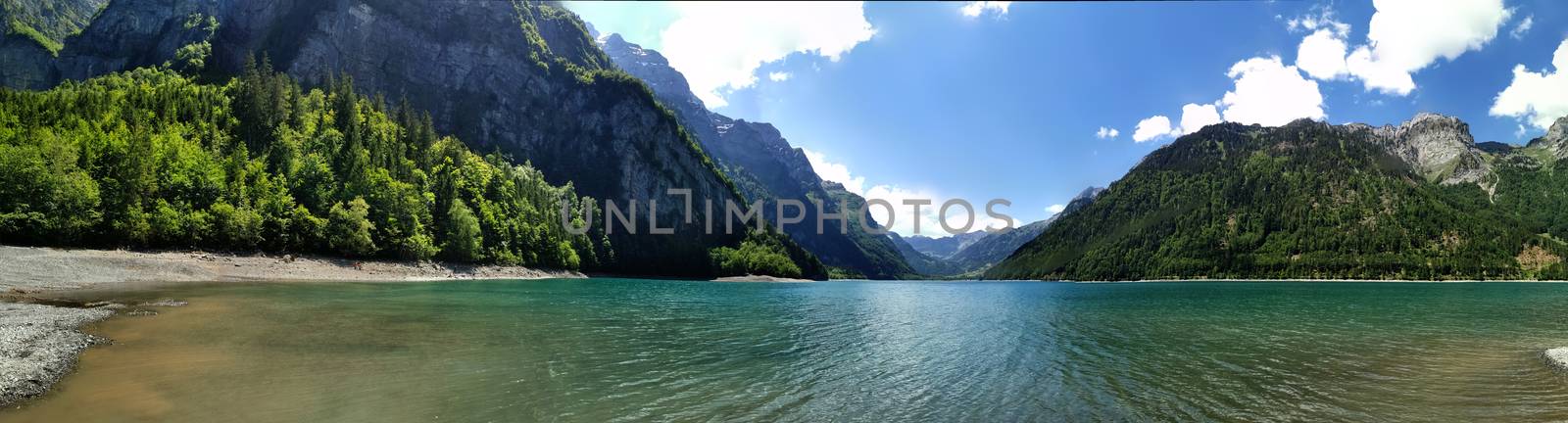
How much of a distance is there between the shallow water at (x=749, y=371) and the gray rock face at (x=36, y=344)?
0.67 metres

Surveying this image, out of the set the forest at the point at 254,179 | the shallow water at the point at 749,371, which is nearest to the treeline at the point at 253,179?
the forest at the point at 254,179

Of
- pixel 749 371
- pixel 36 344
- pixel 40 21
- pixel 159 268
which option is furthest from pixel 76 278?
pixel 40 21

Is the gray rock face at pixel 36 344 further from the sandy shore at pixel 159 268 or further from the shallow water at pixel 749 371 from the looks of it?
the sandy shore at pixel 159 268

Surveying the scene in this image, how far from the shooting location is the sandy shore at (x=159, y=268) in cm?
3912

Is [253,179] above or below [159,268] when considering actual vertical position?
above

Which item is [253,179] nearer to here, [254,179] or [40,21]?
[254,179]

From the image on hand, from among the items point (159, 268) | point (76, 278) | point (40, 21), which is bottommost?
point (76, 278)

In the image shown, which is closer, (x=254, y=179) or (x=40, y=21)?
(x=254, y=179)

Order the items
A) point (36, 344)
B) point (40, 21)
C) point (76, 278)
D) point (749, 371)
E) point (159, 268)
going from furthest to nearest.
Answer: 1. point (40, 21)
2. point (159, 268)
3. point (76, 278)
4. point (749, 371)
5. point (36, 344)

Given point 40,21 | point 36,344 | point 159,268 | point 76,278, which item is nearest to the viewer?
point 36,344

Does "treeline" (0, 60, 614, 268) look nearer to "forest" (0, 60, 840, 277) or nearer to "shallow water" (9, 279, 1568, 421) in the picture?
"forest" (0, 60, 840, 277)

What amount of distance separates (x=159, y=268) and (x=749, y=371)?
63749 mm

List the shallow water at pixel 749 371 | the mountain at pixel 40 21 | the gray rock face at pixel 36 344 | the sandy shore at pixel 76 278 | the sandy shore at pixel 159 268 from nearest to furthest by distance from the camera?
the gray rock face at pixel 36 344, the shallow water at pixel 749 371, the sandy shore at pixel 76 278, the sandy shore at pixel 159 268, the mountain at pixel 40 21

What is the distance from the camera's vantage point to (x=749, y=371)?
68.8ft
